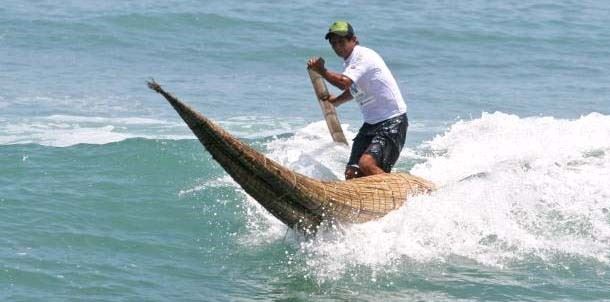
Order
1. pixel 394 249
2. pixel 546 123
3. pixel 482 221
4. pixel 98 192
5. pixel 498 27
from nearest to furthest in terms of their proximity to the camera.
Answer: pixel 394 249
pixel 482 221
pixel 98 192
pixel 546 123
pixel 498 27

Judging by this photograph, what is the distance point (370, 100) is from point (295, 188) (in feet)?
5.68

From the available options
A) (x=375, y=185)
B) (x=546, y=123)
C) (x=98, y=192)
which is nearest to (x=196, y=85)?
(x=546, y=123)

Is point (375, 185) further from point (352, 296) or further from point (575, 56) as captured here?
point (575, 56)

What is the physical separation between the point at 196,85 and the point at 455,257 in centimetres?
1130

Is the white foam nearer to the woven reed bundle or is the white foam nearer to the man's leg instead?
the woven reed bundle

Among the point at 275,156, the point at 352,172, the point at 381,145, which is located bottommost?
the point at 275,156

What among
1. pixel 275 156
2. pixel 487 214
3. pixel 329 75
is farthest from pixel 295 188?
pixel 275 156

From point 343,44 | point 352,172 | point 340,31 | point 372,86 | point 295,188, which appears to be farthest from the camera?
point 352,172

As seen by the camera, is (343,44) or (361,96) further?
(361,96)

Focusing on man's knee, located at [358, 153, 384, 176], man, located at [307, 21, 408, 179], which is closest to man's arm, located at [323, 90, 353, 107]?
man, located at [307, 21, 408, 179]

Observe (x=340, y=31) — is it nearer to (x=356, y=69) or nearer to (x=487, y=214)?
(x=356, y=69)

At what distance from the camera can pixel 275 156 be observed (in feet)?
47.1

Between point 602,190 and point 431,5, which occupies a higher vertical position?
point 431,5

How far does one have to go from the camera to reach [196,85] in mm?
20922
